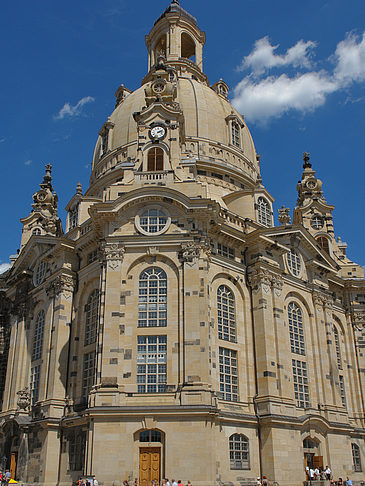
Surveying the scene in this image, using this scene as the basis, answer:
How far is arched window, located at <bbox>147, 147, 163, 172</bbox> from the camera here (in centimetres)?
4300

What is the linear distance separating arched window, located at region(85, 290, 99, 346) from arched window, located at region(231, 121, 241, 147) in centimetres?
2631

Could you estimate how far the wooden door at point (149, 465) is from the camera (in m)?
32.5

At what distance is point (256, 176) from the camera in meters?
60.8

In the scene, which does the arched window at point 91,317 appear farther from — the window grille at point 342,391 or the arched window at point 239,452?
the window grille at point 342,391

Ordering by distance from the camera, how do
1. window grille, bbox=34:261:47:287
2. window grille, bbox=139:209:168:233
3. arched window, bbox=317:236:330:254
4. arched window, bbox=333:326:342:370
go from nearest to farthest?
window grille, bbox=139:209:168:233, window grille, bbox=34:261:47:287, arched window, bbox=333:326:342:370, arched window, bbox=317:236:330:254

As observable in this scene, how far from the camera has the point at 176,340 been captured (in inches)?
1423

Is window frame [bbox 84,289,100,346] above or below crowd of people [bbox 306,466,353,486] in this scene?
above

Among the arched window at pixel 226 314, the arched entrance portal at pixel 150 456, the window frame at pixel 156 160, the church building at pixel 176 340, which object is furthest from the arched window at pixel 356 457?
the window frame at pixel 156 160

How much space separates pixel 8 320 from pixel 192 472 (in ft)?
97.3

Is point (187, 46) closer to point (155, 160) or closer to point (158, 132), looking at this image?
point (158, 132)

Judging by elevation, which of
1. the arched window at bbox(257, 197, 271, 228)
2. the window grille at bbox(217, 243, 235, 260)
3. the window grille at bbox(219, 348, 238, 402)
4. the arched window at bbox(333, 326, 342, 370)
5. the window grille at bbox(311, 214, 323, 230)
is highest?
the window grille at bbox(311, 214, 323, 230)

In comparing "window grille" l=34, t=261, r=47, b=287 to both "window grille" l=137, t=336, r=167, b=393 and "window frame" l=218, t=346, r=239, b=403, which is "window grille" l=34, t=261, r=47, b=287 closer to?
"window grille" l=137, t=336, r=167, b=393

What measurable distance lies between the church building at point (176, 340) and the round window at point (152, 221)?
82 mm

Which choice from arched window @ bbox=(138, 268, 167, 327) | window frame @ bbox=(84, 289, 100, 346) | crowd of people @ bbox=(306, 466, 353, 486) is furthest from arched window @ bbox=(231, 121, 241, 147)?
crowd of people @ bbox=(306, 466, 353, 486)
